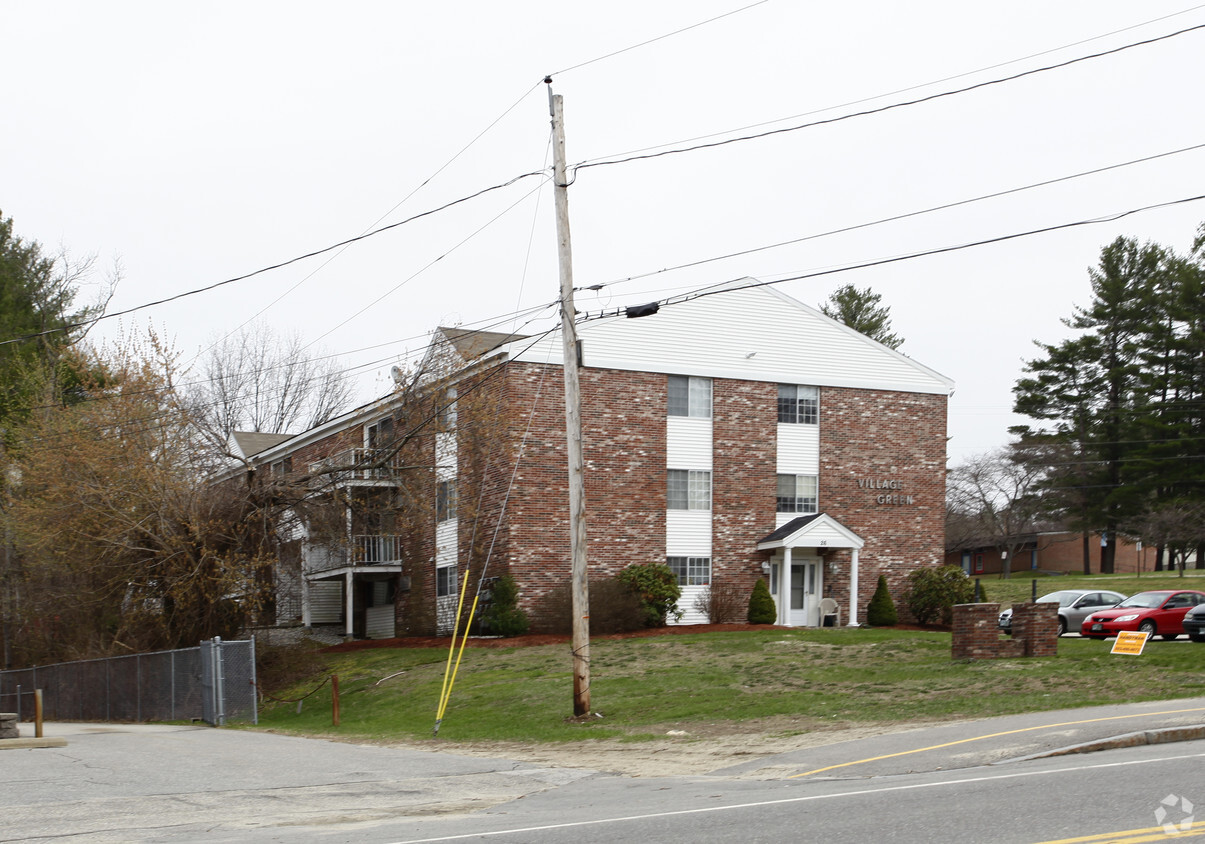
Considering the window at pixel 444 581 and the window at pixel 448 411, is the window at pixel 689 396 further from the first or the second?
the window at pixel 444 581

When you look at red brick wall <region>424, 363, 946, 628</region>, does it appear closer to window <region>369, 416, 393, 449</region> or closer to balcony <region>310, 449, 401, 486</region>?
window <region>369, 416, 393, 449</region>

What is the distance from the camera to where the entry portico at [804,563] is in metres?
35.8

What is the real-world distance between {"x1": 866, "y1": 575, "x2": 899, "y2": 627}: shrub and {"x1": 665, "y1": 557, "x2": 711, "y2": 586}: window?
17.1 ft

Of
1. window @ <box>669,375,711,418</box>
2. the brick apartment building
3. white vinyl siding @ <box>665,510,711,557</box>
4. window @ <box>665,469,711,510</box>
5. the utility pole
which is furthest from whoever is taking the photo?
window @ <box>669,375,711,418</box>

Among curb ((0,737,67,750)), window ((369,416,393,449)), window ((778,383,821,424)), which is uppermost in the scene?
window ((778,383,821,424))

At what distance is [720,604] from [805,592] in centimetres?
339

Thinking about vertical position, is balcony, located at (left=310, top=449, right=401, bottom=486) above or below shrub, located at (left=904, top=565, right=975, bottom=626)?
above

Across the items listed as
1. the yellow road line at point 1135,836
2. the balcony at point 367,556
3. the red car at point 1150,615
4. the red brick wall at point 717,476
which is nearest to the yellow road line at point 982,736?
the yellow road line at point 1135,836

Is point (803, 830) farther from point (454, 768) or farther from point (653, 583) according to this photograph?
point (653, 583)

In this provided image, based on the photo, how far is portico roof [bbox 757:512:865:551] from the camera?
35531mm

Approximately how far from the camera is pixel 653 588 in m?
33.4

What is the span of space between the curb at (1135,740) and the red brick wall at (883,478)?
23.7 meters

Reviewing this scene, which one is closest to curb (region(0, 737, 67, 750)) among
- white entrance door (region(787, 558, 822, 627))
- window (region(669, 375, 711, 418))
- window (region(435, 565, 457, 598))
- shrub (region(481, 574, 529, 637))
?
shrub (region(481, 574, 529, 637))

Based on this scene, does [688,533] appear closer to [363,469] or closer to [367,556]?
[363,469]
